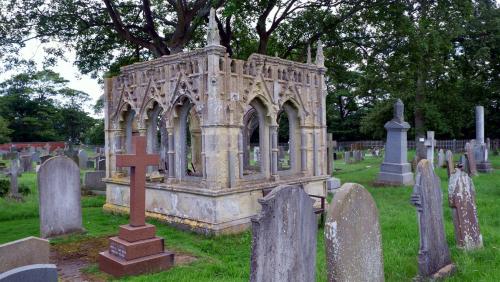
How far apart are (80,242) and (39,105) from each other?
60155 mm

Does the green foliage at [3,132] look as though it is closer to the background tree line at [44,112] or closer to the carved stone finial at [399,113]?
the background tree line at [44,112]

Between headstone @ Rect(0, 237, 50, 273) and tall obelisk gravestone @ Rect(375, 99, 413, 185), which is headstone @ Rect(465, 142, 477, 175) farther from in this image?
headstone @ Rect(0, 237, 50, 273)

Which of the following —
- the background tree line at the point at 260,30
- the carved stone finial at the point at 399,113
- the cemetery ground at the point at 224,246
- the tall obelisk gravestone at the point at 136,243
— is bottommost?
the cemetery ground at the point at 224,246

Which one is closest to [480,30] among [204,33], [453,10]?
[453,10]

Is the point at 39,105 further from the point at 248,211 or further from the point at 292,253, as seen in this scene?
the point at 292,253

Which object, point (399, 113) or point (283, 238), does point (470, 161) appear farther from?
point (283, 238)

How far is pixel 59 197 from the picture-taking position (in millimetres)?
8250

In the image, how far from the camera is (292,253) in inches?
157

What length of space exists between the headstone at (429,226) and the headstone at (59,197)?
21.9 feet

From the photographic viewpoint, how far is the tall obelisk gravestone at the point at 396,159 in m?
15.3

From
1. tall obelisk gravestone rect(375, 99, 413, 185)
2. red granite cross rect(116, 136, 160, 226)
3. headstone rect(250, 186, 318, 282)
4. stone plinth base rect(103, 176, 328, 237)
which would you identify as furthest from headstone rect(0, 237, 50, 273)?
tall obelisk gravestone rect(375, 99, 413, 185)

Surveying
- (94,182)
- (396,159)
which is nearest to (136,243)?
(94,182)

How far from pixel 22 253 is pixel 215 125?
4642mm

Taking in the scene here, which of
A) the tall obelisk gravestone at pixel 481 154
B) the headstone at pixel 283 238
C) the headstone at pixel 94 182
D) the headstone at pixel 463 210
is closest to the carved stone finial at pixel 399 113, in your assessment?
the tall obelisk gravestone at pixel 481 154
